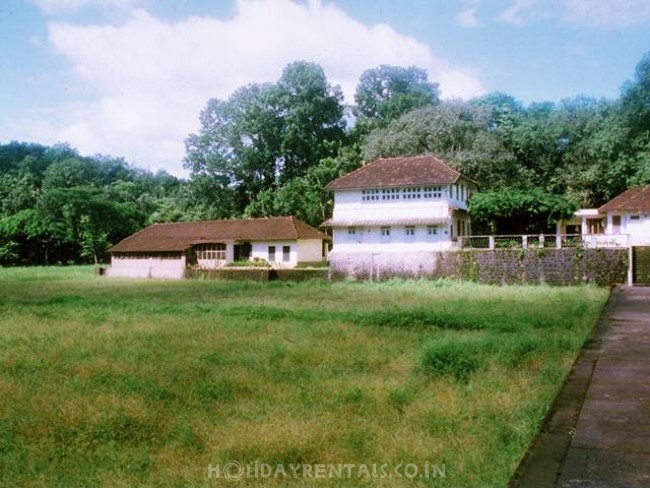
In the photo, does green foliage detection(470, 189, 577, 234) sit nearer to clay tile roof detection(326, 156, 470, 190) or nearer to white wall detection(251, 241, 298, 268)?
clay tile roof detection(326, 156, 470, 190)

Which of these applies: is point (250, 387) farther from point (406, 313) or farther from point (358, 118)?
point (358, 118)

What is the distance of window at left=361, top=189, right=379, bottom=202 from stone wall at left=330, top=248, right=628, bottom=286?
3851 mm

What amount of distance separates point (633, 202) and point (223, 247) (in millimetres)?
25946

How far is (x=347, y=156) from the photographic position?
1820 inches

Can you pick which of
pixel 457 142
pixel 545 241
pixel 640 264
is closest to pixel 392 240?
pixel 545 241

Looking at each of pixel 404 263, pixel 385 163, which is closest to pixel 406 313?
pixel 404 263

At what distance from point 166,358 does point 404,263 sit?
22.0m

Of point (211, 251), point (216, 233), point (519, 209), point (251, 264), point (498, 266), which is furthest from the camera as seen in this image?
point (216, 233)

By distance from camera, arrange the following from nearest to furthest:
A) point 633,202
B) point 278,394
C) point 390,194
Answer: point 278,394 < point 390,194 < point 633,202

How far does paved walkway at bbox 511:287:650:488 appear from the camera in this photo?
15.6ft

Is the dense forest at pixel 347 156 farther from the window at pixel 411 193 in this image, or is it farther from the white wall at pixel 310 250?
the white wall at pixel 310 250

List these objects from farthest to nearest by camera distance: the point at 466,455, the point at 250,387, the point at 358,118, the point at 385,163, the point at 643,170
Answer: the point at 358,118 → the point at 643,170 → the point at 385,163 → the point at 250,387 → the point at 466,455

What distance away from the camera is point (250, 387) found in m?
8.80

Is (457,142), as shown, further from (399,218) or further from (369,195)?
(399,218)
